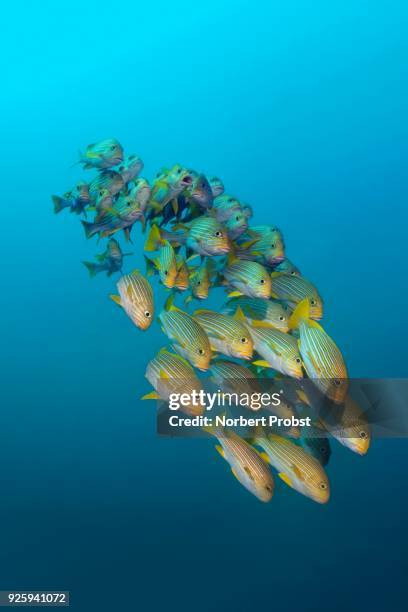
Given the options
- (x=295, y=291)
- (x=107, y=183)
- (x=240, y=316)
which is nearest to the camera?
(x=240, y=316)

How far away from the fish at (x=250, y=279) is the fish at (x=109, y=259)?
4.39ft

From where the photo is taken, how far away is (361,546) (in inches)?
325

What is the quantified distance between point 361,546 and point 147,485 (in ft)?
11.8

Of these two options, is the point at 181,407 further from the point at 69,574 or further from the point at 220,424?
the point at 69,574

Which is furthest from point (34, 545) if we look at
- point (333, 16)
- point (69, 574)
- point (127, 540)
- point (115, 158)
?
point (333, 16)

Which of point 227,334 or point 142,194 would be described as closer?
point 227,334

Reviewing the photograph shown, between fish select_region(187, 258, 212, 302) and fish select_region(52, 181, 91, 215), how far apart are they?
1.37 meters

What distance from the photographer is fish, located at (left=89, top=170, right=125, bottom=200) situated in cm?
443

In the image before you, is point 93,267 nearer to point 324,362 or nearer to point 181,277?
point 181,277

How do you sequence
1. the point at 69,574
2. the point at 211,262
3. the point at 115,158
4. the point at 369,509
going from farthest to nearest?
the point at 369,509 < the point at 69,574 < the point at 115,158 < the point at 211,262

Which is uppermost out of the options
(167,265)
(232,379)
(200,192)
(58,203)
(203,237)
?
(58,203)

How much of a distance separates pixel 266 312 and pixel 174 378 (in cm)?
85

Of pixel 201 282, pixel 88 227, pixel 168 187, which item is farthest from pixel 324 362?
pixel 88 227

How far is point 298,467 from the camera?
10.1ft
